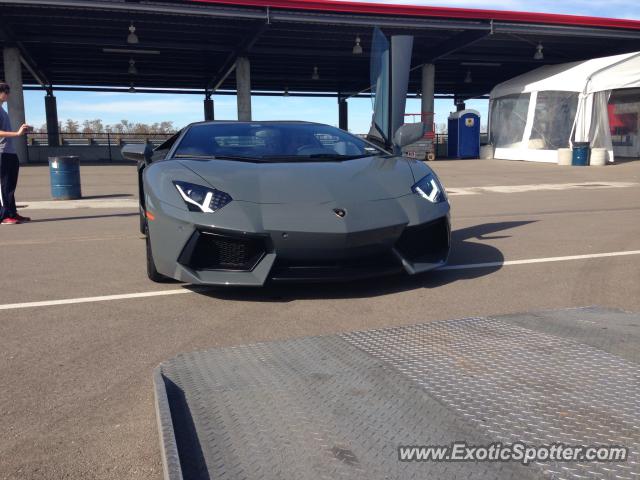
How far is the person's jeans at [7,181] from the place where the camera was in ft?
22.6

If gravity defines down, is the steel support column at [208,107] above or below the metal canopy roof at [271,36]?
below

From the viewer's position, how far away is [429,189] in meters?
3.92

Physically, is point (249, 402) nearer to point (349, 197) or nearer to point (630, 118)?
point (349, 197)

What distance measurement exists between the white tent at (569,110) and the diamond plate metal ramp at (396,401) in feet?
66.0

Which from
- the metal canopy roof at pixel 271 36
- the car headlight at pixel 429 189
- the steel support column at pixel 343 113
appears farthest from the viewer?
the steel support column at pixel 343 113

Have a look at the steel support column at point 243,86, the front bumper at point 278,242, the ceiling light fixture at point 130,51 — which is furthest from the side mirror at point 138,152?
the ceiling light fixture at point 130,51

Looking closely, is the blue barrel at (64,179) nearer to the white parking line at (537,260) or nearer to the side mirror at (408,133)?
the side mirror at (408,133)

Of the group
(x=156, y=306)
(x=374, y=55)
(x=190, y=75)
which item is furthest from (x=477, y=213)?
(x=190, y=75)

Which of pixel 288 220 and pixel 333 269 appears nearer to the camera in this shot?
pixel 288 220

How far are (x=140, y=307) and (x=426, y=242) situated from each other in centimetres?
192

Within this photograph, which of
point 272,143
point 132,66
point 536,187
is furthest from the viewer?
point 132,66

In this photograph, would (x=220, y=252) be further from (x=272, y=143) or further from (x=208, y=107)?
(x=208, y=107)

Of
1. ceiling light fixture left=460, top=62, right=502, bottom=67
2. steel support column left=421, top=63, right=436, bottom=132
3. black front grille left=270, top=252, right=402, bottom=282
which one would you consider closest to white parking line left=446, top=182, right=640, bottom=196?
black front grille left=270, top=252, right=402, bottom=282

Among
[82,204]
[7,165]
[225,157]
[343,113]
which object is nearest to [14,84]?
[82,204]
